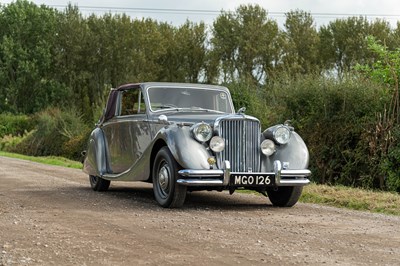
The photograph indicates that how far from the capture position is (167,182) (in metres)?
9.76

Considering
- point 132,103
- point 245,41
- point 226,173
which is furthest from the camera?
point 245,41

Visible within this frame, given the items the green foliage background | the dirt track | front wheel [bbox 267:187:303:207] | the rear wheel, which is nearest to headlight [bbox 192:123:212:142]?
the dirt track

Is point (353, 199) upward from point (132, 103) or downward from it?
downward

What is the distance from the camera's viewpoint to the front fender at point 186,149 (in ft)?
30.9

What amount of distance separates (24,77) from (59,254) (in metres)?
52.4

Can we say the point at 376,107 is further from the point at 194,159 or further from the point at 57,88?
the point at 57,88

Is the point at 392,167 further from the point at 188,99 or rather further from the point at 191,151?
the point at 191,151

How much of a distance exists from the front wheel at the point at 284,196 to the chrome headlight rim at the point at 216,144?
1.25 m

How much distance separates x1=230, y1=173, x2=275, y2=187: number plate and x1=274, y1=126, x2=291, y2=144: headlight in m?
0.65

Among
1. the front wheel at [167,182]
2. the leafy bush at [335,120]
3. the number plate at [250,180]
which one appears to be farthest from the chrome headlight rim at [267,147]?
the leafy bush at [335,120]

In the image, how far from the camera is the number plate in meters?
9.48

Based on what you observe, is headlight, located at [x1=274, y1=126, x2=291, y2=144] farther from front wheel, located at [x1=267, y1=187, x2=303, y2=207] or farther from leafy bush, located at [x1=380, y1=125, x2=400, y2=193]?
leafy bush, located at [x1=380, y1=125, x2=400, y2=193]

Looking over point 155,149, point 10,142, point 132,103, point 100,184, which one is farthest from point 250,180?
point 10,142

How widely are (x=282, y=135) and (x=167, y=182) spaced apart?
5.82 feet
